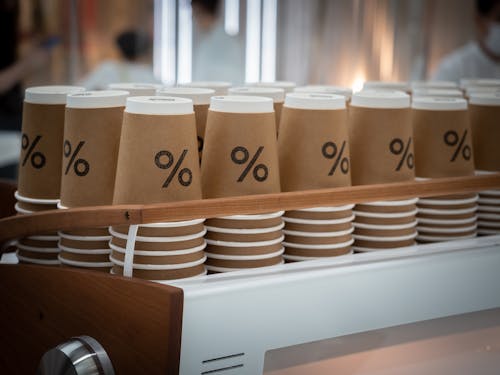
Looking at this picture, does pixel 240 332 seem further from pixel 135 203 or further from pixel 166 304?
pixel 135 203

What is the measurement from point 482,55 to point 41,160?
9.84ft

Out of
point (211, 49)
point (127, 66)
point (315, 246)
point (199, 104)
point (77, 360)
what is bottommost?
point (77, 360)

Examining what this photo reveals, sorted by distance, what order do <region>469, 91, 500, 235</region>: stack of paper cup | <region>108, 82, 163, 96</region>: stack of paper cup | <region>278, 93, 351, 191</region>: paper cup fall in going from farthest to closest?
1. <region>469, 91, 500, 235</region>: stack of paper cup
2. <region>108, 82, 163, 96</region>: stack of paper cup
3. <region>278, 93, 351, 191</region>: paper cup

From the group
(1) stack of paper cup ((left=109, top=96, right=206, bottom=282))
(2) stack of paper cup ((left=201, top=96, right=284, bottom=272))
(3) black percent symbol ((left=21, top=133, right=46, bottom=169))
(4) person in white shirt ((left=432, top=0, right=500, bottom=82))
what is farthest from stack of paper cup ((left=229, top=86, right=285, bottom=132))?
(4) person in white shirt ((left=432, top=0, right=500, bottom=82))

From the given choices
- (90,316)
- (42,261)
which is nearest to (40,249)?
(42,261)

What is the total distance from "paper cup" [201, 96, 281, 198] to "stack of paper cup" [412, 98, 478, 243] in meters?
0.40

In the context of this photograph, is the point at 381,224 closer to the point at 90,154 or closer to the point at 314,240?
the point at 314,240

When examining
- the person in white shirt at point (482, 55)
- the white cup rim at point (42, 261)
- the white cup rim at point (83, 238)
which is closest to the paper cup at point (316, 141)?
the white cup rim at point (83, 238)

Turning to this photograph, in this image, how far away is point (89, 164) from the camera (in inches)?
44.1

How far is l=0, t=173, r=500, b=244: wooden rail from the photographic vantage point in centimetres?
97

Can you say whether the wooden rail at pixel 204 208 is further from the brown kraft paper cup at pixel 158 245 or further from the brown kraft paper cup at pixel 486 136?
the brown kraft paper cup at pixel 486 136

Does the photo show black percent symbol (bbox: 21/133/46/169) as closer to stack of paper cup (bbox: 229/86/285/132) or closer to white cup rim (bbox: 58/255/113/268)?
white cup rim (bbox: 58/255/113/268)

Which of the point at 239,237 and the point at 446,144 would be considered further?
the point at 446,144

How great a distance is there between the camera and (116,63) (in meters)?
3.97
